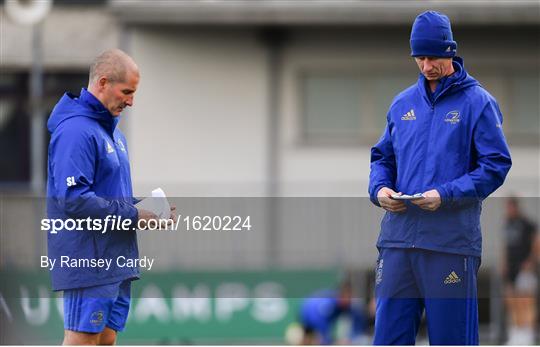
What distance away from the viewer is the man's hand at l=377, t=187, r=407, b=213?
8.16 m

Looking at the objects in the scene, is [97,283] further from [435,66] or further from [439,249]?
[435,66]

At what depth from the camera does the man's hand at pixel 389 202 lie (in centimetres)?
816

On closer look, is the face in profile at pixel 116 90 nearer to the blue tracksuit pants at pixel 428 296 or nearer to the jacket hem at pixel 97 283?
→ the jacket hem at pixel 97 283

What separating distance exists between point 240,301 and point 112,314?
9.99 metres

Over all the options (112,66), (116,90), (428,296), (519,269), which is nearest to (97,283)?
(116,90)

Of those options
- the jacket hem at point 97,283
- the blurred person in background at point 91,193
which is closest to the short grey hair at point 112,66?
the blurred person in background at point 91,193

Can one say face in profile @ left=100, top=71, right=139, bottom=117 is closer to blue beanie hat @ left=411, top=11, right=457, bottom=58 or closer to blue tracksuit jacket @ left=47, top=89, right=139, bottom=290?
blue tracksuit jacket @ left=47, top=89, right=139, bottom=290

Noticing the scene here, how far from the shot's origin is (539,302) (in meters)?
19.9

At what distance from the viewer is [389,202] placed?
8172 mm

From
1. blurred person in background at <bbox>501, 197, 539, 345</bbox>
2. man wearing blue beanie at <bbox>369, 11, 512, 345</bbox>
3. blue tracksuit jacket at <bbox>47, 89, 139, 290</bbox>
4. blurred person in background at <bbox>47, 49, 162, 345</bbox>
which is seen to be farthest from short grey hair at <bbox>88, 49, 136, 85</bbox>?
blurred person in background at <bbox>501, 197, 539, 345</bbox>

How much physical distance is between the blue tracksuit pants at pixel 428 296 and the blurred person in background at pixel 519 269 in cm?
1092

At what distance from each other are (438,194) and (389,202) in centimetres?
28

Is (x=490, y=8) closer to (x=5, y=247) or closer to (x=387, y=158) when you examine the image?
(x=5, y=247)

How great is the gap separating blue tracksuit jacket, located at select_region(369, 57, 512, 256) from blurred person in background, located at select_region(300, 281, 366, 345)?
929cm
